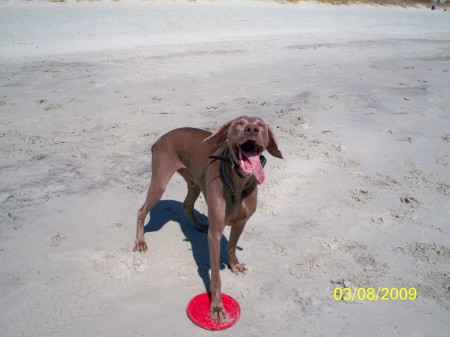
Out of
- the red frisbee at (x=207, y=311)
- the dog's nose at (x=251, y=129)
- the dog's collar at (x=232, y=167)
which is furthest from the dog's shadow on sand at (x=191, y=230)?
the dog's nose at (x=251, y=129)

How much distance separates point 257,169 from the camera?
283 centimetres

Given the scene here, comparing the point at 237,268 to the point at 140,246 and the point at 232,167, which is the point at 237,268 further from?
the point at 232,167

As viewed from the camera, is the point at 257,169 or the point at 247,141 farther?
the point at 247,141

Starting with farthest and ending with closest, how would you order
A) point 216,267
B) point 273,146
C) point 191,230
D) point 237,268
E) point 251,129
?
1. point 191,230
2. point 237,268
3. point 273,146
4. point 216,267
5. point 251,129

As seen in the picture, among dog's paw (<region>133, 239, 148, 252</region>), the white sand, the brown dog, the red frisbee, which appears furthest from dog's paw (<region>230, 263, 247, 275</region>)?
dog's paw (<region>133, 239, 148, 252</region>)

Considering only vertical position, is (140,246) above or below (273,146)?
below

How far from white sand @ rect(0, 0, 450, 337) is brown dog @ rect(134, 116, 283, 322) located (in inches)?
18.2

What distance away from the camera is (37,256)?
11.8 feet

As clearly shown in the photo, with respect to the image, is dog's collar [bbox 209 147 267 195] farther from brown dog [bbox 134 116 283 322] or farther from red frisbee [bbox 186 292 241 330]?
red frisbee [bbox 186 292 241 330]

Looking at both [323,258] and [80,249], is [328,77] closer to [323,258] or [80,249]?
[323,258]

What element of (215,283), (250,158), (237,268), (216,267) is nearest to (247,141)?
(250,158)

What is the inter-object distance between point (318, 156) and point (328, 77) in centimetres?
495

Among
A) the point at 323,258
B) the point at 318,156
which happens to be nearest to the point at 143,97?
the point at 318,156

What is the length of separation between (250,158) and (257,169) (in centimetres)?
11
